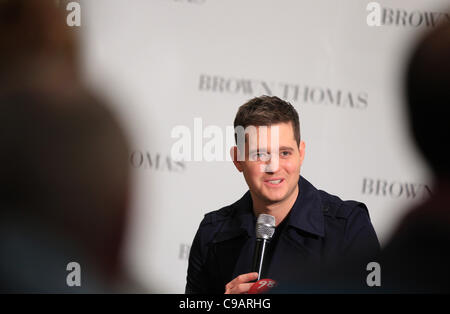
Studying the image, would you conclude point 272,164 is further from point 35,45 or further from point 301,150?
point 35,45

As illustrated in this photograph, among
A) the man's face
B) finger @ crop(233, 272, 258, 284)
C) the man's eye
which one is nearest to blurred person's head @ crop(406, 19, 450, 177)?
the man's face

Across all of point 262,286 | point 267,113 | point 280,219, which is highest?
point 267,113

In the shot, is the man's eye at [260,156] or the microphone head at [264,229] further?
the man's eye at [260,156]

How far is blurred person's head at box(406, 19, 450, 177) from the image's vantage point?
9.80 feet

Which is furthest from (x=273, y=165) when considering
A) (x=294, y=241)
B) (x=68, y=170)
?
(x=68, y=170)

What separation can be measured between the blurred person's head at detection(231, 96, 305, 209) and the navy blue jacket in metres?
0.08

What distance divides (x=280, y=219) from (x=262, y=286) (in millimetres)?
302

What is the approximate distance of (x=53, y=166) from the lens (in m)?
3.01

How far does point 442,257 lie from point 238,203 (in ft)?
3.23

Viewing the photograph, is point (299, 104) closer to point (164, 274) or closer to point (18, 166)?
point (164, 274)

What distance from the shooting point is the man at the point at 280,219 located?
275cm

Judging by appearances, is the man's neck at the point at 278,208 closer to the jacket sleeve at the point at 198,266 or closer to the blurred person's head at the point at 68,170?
the jacket sleeve at the point at 198,266

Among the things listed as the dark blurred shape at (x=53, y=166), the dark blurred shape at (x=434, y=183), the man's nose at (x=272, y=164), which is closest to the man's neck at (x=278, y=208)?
the man's nose at (x=272, y=164)
